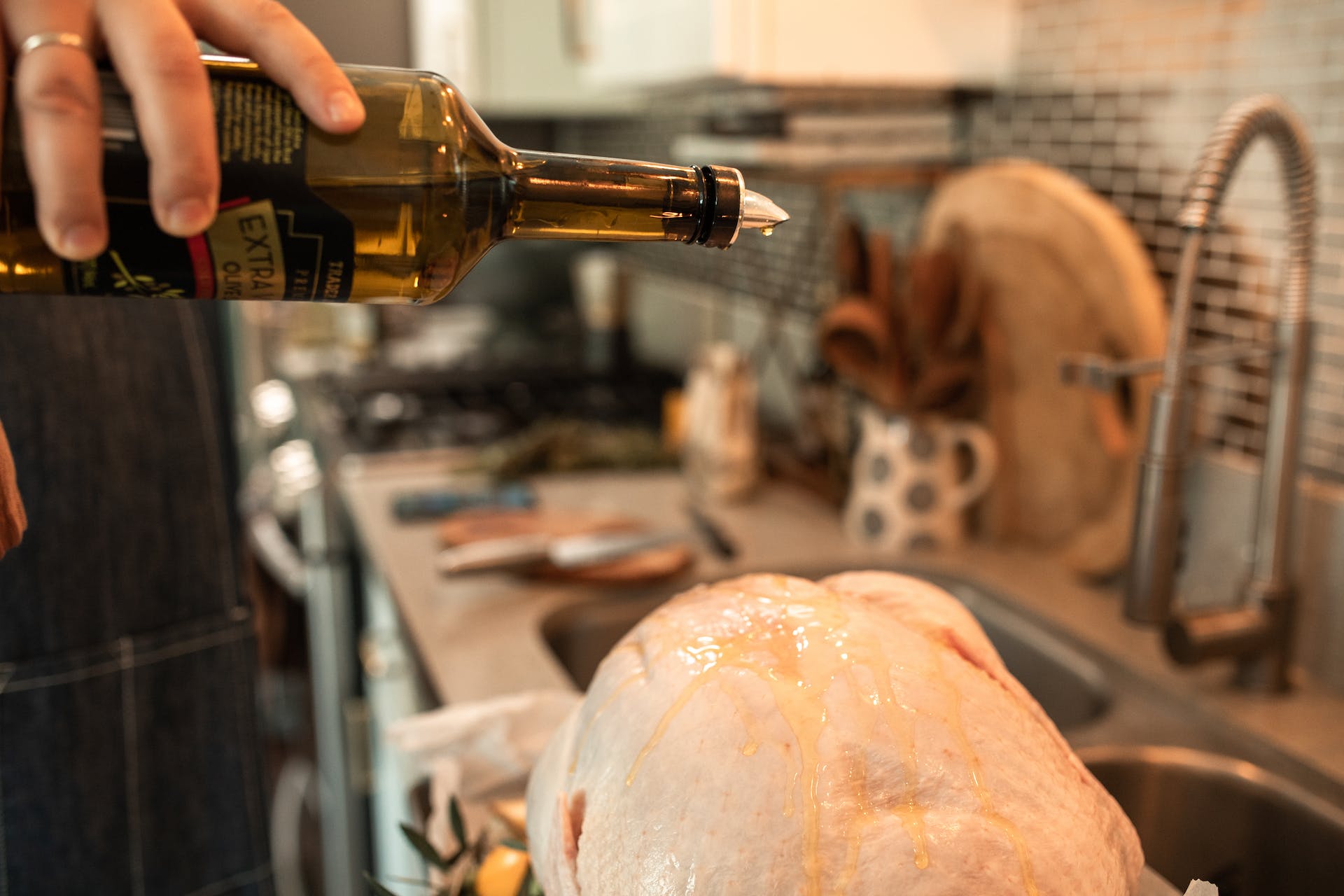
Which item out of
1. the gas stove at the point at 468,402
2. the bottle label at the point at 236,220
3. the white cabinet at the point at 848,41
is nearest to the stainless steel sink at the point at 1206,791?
the bottle label at the point at 236,220

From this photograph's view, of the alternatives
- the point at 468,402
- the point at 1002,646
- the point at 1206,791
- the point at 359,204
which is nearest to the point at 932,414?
the point at 1002,646

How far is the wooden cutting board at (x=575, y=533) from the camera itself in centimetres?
136

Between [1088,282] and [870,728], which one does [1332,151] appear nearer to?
[1088,282]

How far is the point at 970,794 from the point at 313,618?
2033 mm

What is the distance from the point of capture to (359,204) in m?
0.43

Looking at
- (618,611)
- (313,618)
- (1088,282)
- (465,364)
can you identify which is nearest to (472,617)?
(618,611)

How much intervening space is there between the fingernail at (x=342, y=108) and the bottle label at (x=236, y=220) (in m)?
0.01

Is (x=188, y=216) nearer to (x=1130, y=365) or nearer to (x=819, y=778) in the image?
(x=819, y=778)

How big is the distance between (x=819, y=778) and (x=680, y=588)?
3.07 ft

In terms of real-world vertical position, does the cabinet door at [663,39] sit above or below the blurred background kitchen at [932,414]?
above

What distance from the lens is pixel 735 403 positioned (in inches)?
68.6

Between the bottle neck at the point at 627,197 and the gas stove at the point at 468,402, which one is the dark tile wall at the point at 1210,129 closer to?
the bottle neck at the point at 627,197

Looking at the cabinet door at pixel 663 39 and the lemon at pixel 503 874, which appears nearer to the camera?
the lemon at pixel 503 874

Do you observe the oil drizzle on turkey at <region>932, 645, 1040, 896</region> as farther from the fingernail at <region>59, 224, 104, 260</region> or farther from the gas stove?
the gas stove
